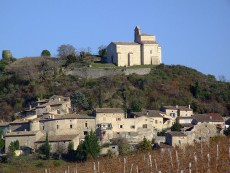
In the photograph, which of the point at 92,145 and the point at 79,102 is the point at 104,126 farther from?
the point at 79,102

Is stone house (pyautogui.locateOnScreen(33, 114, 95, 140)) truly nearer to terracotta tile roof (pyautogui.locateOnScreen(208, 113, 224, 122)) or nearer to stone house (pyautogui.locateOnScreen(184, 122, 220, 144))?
stone house (pyautogui.locateOnScreen(184, 122, 220, 144))

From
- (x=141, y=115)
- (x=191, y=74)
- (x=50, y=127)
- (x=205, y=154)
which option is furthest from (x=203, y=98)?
(x=205, y=154)

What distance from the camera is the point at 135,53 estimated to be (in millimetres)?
58156

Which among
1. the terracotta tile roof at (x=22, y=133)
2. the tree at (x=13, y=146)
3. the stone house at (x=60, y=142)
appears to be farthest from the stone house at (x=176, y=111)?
the tree at (x=13, y=146)

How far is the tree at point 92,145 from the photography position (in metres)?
40.6

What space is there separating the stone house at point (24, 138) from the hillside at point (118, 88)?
248 inches

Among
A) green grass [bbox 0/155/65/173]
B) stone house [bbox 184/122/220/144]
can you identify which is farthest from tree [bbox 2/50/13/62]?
stone house [bbox 184/122/220/144]

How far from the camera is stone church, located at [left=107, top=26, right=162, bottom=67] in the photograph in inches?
2274

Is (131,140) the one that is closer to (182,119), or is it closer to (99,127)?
(99,127)

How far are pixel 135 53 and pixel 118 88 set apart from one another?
18.4 feet

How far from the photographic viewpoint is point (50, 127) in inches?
1751

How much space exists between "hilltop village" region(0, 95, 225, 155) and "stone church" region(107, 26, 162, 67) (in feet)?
34.6

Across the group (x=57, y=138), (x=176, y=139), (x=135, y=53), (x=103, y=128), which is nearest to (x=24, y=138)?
(x=57, y=138)

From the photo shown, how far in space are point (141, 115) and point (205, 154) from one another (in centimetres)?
1597
